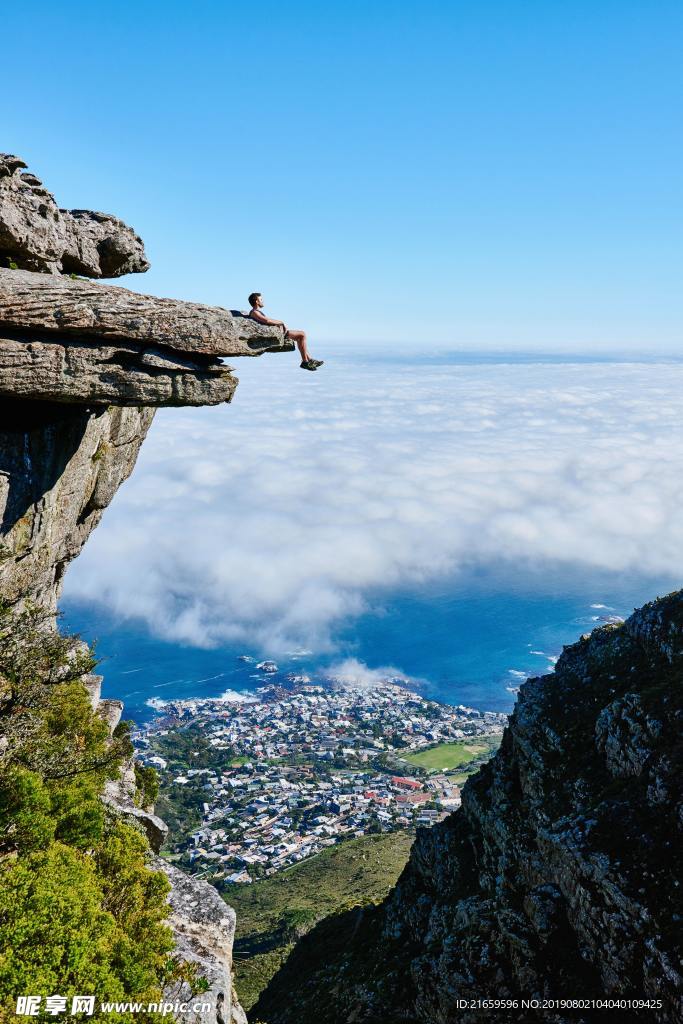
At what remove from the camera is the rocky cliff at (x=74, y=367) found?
20375mm

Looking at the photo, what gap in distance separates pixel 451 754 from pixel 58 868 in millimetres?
185313

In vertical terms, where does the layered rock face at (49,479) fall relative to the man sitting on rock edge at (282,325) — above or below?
below

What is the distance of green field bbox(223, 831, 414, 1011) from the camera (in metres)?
61.0

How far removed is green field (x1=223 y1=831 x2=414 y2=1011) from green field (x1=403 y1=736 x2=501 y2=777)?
79634 millimetres

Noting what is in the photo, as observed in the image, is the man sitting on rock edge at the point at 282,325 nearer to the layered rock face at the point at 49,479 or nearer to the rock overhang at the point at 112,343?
the rock overhang at the point at 112,343

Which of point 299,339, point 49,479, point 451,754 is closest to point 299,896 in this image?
point 49,479

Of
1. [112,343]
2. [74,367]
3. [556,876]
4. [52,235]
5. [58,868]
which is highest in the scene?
[52,235]

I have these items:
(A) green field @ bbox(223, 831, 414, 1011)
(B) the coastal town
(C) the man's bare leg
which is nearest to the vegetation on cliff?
(C) the man's bare leg

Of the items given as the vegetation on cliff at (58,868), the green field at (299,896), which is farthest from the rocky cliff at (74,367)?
the green field at (299,896)

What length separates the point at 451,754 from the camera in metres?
187

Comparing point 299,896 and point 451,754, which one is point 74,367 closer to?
point 299,896

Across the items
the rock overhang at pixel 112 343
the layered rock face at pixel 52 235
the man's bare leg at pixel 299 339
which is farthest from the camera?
the man's bare leg at pixel 299 339

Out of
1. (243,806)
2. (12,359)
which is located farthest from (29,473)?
(243,806)

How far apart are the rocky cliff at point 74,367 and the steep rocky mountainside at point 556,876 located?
12.3 meters
